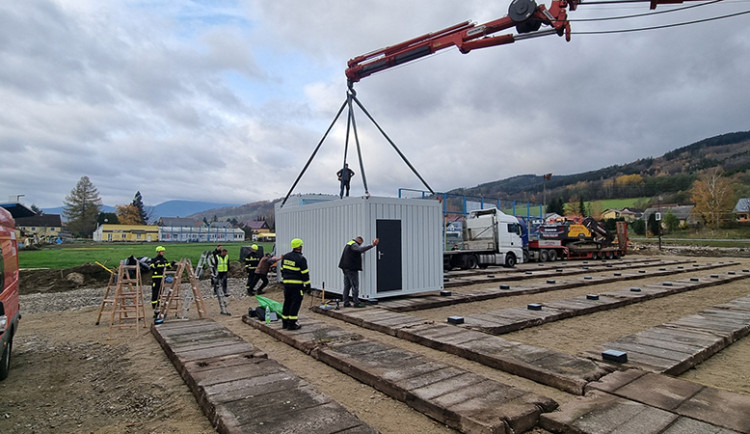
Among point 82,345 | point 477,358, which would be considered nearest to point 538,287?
point 477,358

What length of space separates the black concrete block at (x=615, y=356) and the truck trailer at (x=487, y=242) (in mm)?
14704

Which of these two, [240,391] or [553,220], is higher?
[553,220]

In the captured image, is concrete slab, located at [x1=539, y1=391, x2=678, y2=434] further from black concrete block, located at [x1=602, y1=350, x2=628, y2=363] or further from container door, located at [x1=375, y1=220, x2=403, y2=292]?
container door, located at [x1=375, y1=220, x2=403, y2=292]

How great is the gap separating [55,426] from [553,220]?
3120 centimetres

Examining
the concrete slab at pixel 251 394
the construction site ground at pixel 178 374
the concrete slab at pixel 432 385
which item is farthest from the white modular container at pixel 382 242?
the concrete slab at pixel 251 394

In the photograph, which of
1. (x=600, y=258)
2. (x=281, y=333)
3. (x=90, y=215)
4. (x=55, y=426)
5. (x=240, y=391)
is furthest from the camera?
(x=90, y=215)

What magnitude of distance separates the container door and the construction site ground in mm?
930

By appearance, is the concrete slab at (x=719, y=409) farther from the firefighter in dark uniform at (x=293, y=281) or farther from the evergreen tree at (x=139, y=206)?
the evergreen tree at (x=139, y=206)

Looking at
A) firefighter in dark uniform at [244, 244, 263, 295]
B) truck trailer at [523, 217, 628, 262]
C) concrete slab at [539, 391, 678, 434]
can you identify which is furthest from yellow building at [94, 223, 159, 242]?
concrete slab at [539, 391, 678, 434]

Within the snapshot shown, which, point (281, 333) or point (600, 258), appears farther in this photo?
point (600, 258)

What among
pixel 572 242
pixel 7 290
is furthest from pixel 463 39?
pixel 572 242

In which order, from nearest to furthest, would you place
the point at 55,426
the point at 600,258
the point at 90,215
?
the point at 55,426
the point at 600,258
the point at 90,215

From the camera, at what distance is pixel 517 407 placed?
3.94 meters

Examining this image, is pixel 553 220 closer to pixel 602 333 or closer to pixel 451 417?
pixel 602 333
